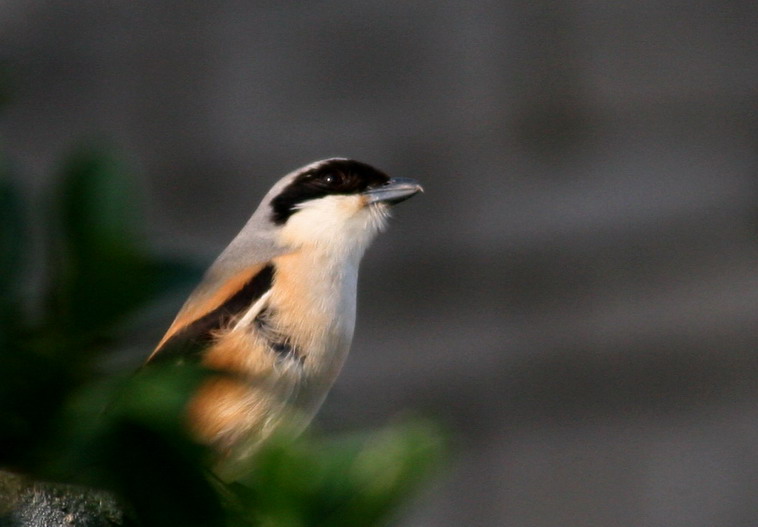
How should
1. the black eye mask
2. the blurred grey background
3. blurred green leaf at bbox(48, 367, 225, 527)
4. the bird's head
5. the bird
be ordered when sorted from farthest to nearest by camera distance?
the blurred grey background < the black eye mask < the bird's head < the bird < blurred green leaf at bbox(48, 367, 225, 527)

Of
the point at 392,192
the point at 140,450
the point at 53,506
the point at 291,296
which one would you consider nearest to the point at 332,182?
the point at 392,192

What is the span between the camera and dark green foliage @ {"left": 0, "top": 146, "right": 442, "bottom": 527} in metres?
0.85

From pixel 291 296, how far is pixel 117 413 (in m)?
1.98

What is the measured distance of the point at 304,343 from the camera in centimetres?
269

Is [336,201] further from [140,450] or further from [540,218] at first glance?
[140,450]

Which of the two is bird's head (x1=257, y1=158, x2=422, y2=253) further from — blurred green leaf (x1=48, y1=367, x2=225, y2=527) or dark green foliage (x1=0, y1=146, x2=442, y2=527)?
blurred green leaf (x1=48, y1=367, x2=225, y2=527)

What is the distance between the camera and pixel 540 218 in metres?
5.19

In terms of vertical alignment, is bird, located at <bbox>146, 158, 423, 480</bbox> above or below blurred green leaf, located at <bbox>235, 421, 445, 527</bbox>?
below

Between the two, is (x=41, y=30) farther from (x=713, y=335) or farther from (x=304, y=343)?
(x=304, y=343)

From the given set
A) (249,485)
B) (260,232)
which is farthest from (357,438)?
(260,232)

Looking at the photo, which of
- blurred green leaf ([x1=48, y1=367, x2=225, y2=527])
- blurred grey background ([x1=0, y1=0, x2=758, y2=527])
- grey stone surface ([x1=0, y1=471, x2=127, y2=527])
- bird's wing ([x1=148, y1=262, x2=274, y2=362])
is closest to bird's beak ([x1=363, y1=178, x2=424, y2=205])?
bird's wing ([x1=148, y1=262, x2=274, y2=362])

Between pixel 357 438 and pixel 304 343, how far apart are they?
1.73 metres

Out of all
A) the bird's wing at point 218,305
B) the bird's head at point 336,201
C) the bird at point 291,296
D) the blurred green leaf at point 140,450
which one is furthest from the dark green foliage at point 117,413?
the bird's head at point 336,201


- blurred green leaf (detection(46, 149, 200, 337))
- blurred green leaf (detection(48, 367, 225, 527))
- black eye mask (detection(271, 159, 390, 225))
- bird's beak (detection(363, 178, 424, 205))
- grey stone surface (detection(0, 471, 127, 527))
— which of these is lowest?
bird's beak (detection(363, 178, 424, 205))
